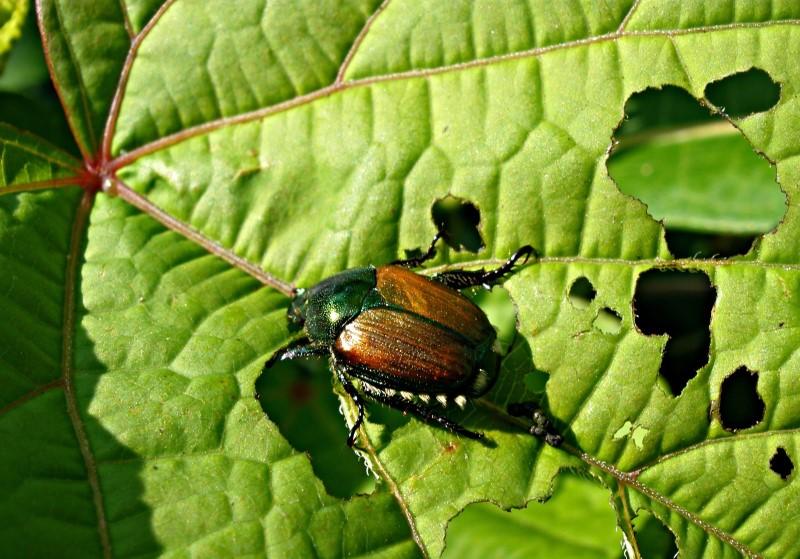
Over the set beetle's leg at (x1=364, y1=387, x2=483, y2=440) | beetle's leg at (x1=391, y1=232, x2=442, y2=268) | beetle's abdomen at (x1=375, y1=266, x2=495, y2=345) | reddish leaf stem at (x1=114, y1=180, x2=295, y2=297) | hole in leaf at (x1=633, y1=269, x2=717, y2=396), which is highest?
reddish leaf stem at (x1=114, y1=180, x2=295, y2=297)

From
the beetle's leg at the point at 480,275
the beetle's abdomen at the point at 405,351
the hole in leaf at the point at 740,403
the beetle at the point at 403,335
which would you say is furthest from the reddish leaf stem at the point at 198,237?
the hole in leaf at the point at 740,403

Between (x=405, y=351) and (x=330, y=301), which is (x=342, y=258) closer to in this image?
(x=330, y=301)

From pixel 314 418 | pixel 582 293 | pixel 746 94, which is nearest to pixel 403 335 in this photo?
pixel 582 293

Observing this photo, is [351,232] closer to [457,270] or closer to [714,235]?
[457,270]

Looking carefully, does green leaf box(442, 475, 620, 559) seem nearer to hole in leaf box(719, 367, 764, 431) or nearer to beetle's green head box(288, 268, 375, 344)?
hole in leaf box(719, 367, 764, 431)

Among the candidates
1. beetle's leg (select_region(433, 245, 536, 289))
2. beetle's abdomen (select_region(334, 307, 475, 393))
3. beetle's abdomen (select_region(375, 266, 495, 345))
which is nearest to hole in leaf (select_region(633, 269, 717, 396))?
beetle's leg (select_region(433, 245, 536, 289))

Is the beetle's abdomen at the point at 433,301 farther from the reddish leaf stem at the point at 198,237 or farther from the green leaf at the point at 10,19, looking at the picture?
the green leaf at the point at 10,19
